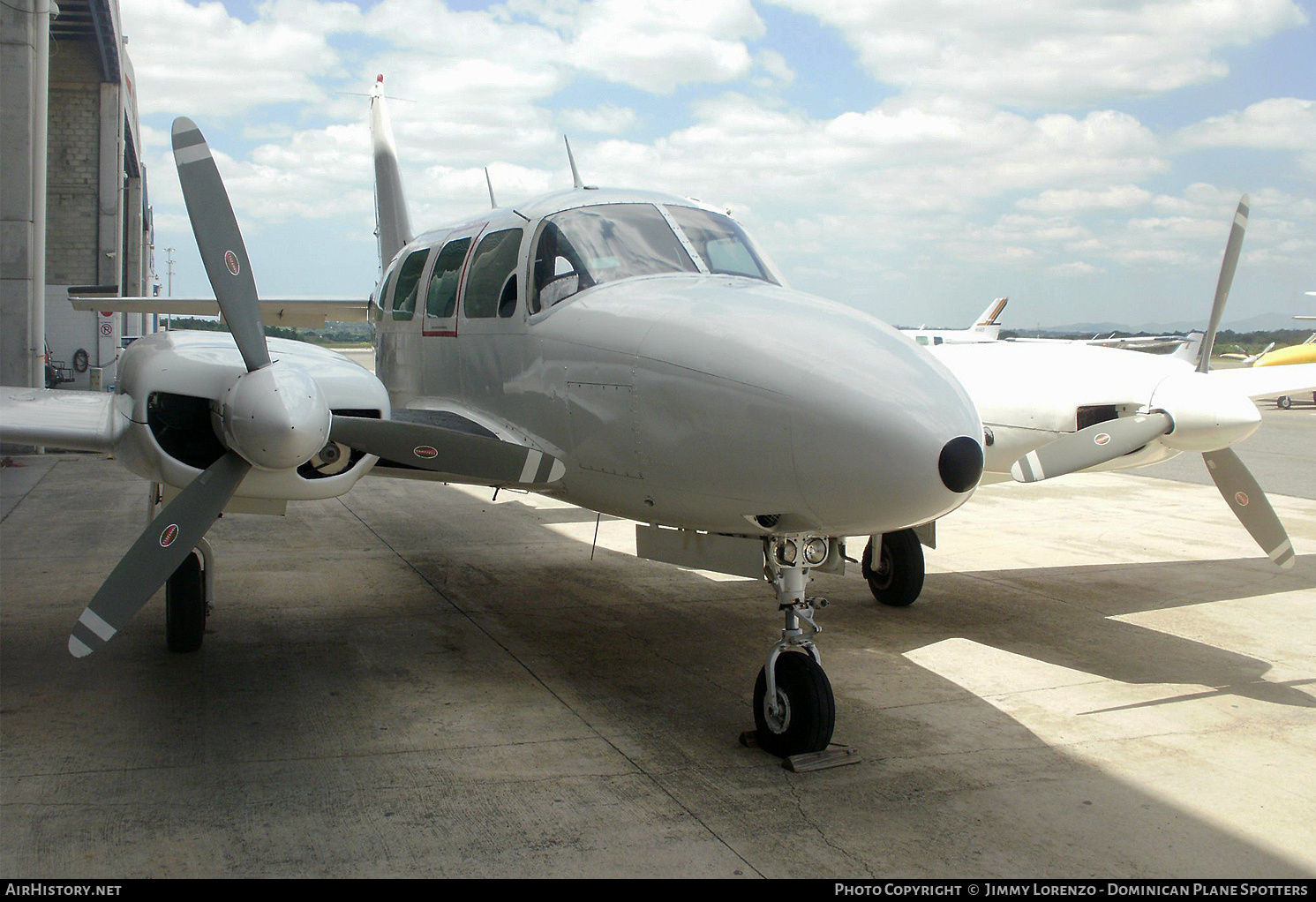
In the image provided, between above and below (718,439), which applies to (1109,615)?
below

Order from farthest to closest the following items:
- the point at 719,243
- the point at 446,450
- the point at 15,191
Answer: the point at 15,191 < the point at 719,243 < the point at 446,450

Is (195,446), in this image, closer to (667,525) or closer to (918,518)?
(667,525)

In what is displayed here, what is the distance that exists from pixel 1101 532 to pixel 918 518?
8.22 m

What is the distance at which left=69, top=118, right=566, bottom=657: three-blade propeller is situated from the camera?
4.62 m

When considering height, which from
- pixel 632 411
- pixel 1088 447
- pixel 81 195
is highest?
pixel 81 195

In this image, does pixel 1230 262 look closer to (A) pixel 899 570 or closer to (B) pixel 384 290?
(A) pixel 899 570

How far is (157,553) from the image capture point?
15.6ft

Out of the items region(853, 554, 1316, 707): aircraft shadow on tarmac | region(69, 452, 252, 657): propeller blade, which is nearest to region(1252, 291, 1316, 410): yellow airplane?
region(853, 554, 1316, 707): aircraft shadow on tarmac

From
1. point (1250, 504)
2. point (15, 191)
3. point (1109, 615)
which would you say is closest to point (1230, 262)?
point (1250, 504)

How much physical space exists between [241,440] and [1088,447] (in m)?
4.97

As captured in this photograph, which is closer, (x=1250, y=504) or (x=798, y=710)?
(x=798, y=710)

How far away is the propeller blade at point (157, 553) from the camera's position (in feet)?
14.7

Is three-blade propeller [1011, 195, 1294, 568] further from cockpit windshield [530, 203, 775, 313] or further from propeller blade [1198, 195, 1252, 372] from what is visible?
cockpit windshield [530, 203, 775, 313]
